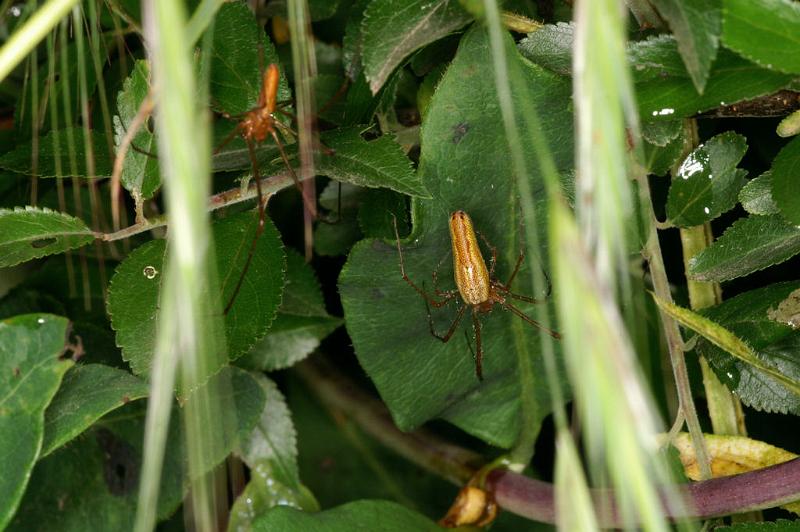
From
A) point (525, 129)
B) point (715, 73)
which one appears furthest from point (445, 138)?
point (715, 73)

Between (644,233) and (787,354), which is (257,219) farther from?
(787,354)

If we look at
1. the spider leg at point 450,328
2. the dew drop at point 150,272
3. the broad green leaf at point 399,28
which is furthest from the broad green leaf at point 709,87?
the dew drop at point 150,272

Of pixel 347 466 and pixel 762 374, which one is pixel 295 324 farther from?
pixel 762 374

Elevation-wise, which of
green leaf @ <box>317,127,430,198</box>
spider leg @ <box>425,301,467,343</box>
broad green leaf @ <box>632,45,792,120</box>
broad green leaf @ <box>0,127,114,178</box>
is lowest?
spider leg @ <box>425,301,467,343</box>

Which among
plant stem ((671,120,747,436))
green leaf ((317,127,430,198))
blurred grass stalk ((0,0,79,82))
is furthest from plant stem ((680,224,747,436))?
blurred grass stalk ((0,0,79,82))

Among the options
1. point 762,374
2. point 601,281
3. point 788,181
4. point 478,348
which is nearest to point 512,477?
point 478,348

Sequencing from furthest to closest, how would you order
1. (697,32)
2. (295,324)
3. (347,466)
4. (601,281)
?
Answer: (347,466) → (295,324) → (697,32) → (601,281)

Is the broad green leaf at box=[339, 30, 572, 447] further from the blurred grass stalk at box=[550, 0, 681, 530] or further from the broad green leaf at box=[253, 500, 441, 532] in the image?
the blurred grass stalk at box=[550, 0, 681, 530]
